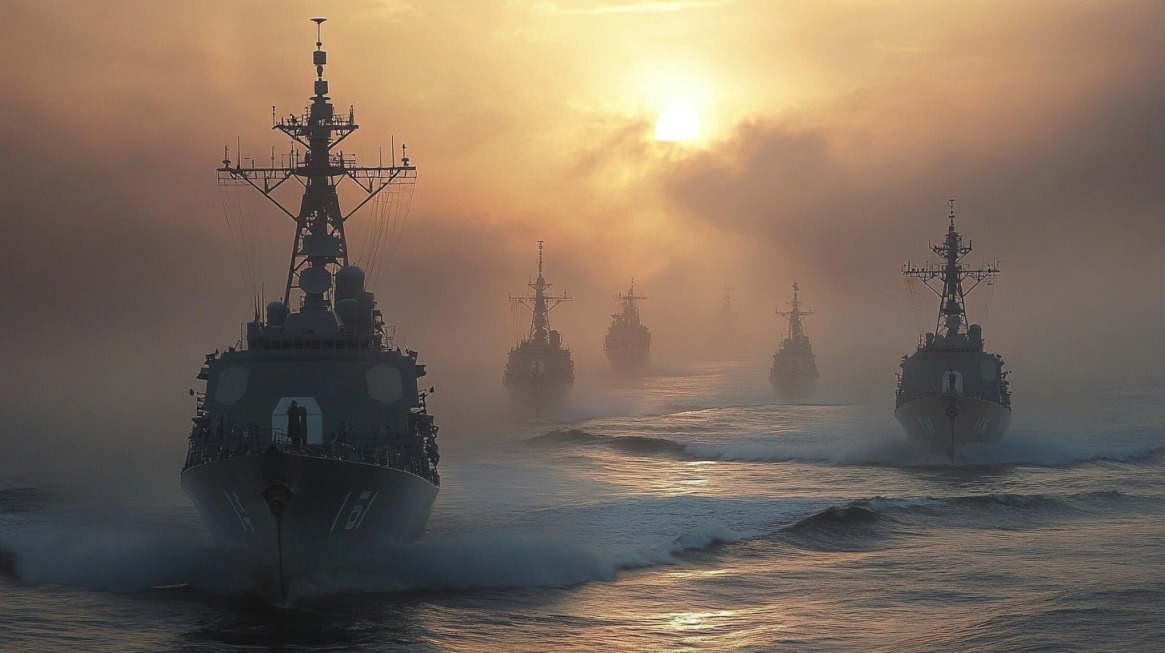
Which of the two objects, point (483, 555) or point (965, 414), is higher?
point (965, 414)

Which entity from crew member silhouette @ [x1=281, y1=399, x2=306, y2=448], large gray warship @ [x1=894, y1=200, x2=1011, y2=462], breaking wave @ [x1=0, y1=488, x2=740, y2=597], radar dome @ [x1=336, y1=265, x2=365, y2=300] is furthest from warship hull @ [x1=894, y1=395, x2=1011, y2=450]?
crew member silhouette @ [x1=281, y1=399, x2=306, y2=448]

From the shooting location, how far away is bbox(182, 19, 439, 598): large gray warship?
24.6 meters

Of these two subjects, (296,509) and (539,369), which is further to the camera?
(539,369)

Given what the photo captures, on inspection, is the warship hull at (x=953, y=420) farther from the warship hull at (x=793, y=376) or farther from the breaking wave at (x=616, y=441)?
the warship hull at (x=793, y=376)

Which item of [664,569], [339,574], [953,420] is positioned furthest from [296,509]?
[953,420]

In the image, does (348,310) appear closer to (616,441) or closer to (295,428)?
(295,428)

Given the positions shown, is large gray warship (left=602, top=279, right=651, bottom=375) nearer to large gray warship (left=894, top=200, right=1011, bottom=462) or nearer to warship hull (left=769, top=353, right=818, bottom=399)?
warship hull (left=769, top=353, right=818, bottom=399)

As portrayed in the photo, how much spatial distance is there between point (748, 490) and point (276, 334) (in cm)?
2315

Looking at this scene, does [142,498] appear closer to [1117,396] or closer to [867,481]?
[867,481]

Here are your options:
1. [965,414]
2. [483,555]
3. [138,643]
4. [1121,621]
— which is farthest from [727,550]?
[965,414]

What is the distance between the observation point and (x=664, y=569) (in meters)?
29.9

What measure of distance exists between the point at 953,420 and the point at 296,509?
36.7 m

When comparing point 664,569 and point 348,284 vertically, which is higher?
point 348,284

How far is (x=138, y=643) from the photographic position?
2234cm
